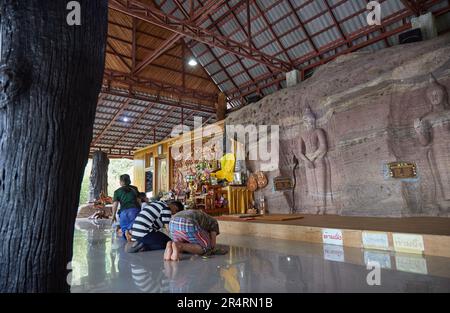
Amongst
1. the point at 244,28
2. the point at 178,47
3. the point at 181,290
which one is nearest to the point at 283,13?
the point at 244,28

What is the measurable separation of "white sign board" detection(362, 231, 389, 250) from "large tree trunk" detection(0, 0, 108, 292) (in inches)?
136

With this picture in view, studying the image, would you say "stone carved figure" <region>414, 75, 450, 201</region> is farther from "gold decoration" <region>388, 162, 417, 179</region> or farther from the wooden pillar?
the wooden pillar

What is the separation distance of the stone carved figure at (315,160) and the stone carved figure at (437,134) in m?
1.99

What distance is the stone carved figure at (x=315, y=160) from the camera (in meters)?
6.69

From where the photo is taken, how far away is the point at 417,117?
213 inches

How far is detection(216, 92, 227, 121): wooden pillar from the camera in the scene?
45.8ft

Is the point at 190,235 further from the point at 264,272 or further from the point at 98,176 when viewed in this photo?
the point at 98,176

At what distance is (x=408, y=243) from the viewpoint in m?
3.23

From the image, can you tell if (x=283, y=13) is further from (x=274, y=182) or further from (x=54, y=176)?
(x=54, y=176)

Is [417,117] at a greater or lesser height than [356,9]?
lesser

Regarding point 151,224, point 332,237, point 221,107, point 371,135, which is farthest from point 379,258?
point 221,107

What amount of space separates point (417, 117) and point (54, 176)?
6158mm

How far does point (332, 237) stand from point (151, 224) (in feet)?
8.21

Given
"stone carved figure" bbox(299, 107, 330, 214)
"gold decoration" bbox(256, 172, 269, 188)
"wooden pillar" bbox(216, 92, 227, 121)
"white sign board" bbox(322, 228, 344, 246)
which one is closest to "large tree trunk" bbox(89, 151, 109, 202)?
"wooden pillar" bbox(216, 92, 227, 121)
